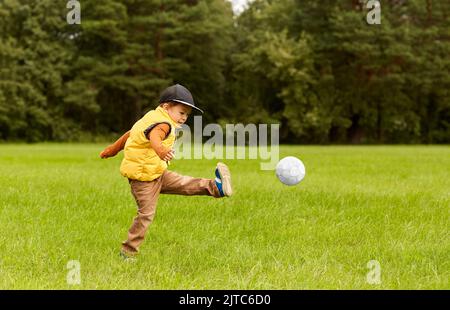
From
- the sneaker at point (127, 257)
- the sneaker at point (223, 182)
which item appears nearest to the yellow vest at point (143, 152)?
the sneaker at point (223, 182)

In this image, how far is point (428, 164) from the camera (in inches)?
682

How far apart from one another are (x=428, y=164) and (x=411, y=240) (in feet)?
35.9

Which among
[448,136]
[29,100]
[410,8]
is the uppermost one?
[410,8]

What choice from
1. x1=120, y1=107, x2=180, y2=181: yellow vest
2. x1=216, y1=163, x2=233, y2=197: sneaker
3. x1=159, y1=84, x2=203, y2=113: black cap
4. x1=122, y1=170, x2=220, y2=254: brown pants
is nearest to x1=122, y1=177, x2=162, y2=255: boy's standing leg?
x1=122, y1=170, x2=220, y2=254: brown pants

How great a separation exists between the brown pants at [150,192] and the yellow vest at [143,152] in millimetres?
122

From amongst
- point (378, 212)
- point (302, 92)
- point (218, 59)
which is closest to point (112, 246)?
point (378, 212)

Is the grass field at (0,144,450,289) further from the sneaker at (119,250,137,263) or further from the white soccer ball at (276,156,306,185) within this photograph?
the white soccer ball at (276,156,306,185)

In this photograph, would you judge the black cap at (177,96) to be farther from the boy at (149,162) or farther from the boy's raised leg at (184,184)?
the boy's raised leg at (184,184)

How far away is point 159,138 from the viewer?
5996 millimetres

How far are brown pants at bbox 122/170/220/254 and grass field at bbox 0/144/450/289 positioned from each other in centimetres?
25

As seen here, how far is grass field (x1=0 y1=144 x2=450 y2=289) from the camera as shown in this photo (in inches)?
218

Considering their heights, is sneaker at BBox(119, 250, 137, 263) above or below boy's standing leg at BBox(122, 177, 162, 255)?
below

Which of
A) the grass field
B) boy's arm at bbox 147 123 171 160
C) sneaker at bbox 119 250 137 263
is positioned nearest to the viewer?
the grass field

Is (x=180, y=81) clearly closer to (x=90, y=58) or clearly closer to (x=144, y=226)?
(x=90, y=58)
